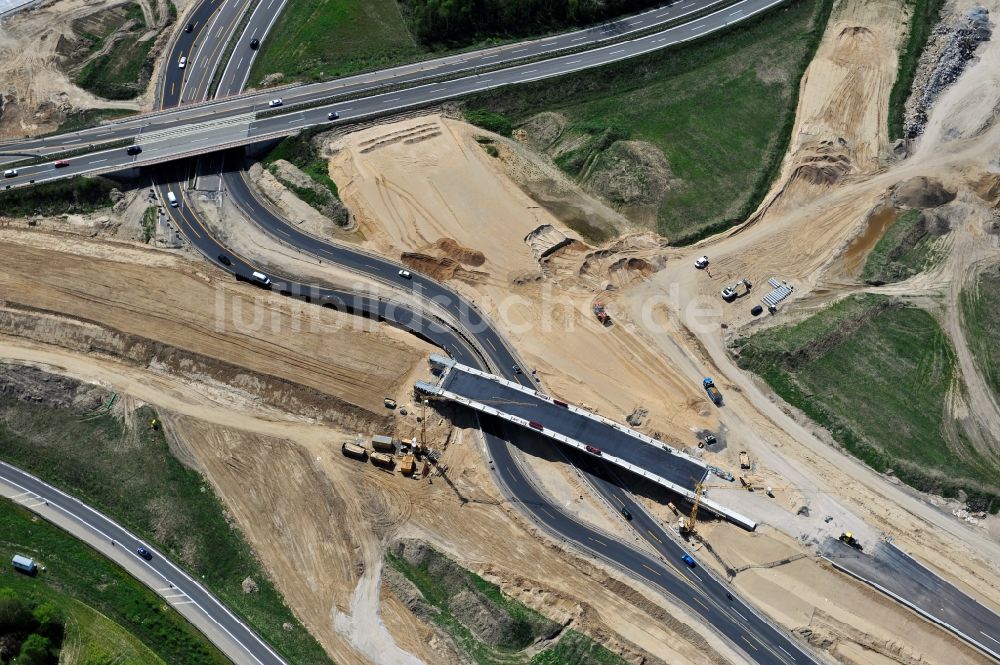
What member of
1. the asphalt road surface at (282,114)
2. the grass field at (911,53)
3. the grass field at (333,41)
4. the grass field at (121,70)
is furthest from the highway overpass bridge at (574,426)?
the grass field at (121,70)

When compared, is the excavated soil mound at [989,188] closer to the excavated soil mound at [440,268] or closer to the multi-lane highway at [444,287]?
the multi-lane highway at [444,287]

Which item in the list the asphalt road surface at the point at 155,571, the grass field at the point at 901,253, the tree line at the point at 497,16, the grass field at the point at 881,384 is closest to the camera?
the asphalt road surface at the point at 155,571

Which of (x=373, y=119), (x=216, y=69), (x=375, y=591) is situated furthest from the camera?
(x=216, y=69)

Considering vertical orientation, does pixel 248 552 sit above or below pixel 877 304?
above

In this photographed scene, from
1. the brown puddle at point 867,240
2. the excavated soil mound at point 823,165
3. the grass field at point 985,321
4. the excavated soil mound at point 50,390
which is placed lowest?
the grass field at point 985,321

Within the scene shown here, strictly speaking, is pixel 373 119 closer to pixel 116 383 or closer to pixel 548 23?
pixel 548 23

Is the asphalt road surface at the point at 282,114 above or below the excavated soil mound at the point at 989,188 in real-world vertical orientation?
above

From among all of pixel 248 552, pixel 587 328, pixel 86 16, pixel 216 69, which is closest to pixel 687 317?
pixel 587 328
